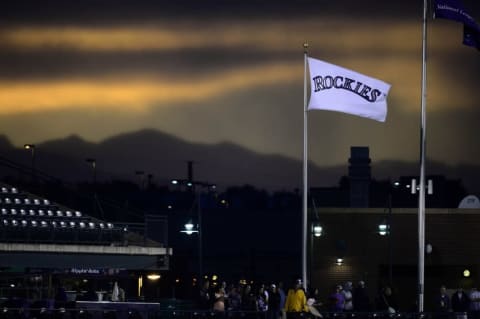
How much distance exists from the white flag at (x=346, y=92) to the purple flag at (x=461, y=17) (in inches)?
106

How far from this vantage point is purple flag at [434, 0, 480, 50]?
113ft

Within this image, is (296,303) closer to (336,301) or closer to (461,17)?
(336,301)

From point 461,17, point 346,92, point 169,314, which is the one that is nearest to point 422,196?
point 346,92

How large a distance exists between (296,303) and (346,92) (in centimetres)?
860

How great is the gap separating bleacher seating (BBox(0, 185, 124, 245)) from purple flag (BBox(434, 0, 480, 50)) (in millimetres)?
16750

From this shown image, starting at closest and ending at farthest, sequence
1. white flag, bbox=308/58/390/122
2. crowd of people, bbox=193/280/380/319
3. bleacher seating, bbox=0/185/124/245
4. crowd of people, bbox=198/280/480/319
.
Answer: crowd of people, bbox=193/280/380/319
white flag, bbox=308/58/390/122
crowd of people, bbox=198/280/480/319
bleacher seating, bbox=0/185/124/245

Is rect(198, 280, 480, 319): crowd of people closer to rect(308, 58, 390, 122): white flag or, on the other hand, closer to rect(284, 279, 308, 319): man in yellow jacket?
rect(284, 279, 308, 319): man in yellow jacket

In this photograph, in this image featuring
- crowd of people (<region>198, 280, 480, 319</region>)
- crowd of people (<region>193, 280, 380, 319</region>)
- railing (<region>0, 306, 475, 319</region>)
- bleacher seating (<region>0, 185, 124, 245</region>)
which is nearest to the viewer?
railing (<region>0, 306, 475, 319</region>)

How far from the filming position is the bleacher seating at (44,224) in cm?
4313

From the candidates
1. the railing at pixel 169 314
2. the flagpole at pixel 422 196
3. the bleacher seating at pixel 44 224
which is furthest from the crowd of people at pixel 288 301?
the bleacher seating at pixel 44 224

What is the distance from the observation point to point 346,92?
3575 centimetres

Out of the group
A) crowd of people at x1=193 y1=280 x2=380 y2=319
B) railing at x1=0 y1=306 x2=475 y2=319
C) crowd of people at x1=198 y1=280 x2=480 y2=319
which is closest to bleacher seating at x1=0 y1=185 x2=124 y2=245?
crowd of people at x1=193 y1=280 x2=380 y2=319

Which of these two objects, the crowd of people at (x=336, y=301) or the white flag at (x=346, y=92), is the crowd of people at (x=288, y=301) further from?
the white flag at (x=346, y=92)

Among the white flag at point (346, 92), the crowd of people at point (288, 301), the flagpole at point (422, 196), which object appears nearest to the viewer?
the crowd of people at point (288, 301)
